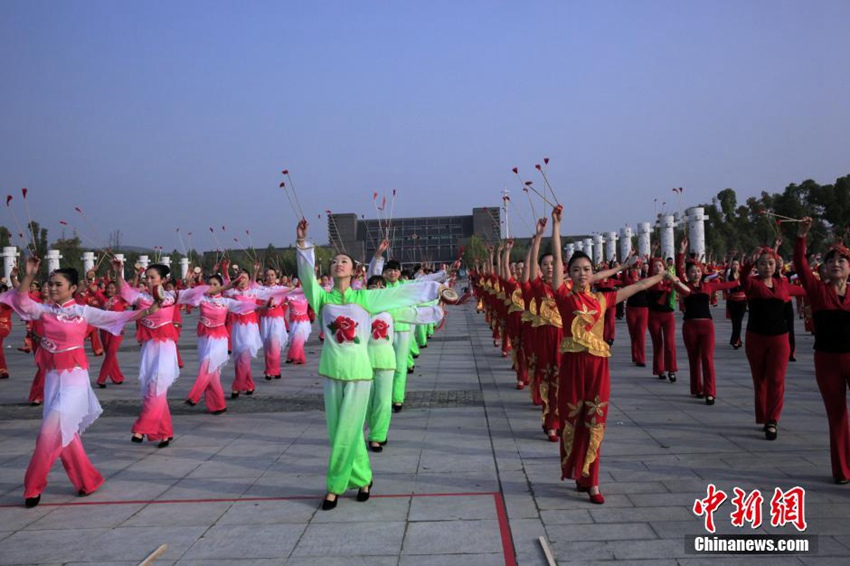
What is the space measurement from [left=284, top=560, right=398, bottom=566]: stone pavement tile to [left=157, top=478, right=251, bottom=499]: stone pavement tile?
1615mm

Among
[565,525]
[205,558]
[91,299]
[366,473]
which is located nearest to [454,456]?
[366,473]

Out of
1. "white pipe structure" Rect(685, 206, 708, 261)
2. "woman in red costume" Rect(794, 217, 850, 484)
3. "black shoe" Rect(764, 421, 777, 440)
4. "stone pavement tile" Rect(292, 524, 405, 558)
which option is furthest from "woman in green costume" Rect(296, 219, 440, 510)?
"white pipe structure" Rect(685, 206, 708, 261)

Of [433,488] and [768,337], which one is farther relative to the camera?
[768,337]

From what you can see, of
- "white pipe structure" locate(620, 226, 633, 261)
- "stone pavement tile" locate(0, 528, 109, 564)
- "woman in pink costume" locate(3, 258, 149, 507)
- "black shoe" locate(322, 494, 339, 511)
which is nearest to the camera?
"stone pavement tile" locate(0, 528, 109, 564)

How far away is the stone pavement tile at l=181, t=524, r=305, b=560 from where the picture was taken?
454cm

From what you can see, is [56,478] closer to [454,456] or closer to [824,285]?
[454,456]

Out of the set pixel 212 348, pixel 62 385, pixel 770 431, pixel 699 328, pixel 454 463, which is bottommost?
pixel 454 463

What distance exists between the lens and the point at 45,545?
4852mm

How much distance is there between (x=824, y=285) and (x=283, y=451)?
17.6ft

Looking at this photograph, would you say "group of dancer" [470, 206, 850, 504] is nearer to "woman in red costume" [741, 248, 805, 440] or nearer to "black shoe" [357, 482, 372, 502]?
"woman in red costume" [741, 248, 805, 440]

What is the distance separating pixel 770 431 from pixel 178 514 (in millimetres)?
5654

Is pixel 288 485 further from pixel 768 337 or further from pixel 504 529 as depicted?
pixel 768 337

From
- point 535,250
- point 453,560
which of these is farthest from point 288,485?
point 535,250

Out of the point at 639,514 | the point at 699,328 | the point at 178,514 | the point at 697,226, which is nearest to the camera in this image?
the point at 639,514
